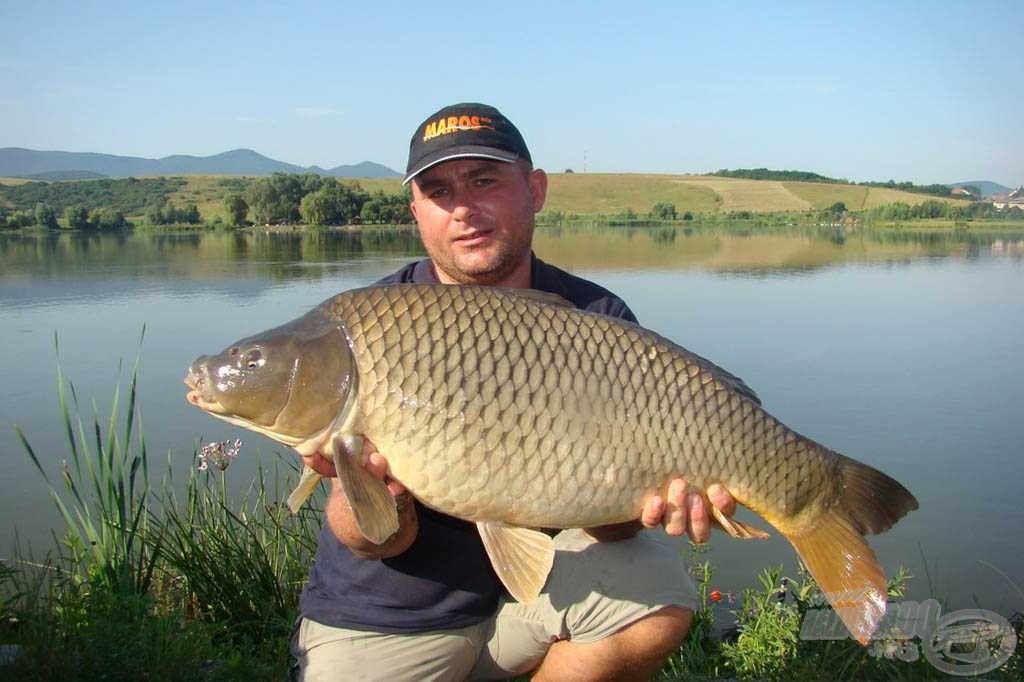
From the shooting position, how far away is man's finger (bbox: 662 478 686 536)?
1.56m

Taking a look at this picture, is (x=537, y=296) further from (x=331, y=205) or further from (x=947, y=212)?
(x=947, y=212)

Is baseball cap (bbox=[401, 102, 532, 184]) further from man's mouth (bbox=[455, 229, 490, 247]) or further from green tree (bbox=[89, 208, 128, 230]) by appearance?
green tree (bbox=[89, 208, 128, 230])

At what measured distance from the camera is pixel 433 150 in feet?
6.57

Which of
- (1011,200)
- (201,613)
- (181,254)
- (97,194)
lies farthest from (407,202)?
(201,613)

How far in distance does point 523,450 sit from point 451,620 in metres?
0.56

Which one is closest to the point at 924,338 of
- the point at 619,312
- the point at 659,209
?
the point at 619,312

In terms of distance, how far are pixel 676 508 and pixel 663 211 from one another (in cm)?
4649

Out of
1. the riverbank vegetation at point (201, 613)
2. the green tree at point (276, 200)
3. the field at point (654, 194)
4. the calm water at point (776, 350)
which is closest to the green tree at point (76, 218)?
the field at point (654, 194)

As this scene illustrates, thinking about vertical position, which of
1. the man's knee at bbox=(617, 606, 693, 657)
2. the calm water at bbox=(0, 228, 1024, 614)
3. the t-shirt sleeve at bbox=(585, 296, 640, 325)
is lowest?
the calm water at bbox=(0, 228, 1024, 614)

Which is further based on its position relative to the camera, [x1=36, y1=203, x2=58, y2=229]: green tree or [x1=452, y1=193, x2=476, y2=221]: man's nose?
[x1=36, y1=203, x2=58, y2=229]: green tree

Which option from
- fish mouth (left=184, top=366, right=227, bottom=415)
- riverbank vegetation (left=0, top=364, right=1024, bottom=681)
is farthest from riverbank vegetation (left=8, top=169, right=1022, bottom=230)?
fish mouth (left=184, top=366, right=227, bottom=415)

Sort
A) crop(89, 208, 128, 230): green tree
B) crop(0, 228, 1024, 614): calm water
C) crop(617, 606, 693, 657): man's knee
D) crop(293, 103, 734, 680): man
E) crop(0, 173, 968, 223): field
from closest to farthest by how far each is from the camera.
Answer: crop(293, 103, 734, 680): man → crop(617, 606, 693, 657): man's knee → crop(0, 228, 1024, 614): calm water → crop(89, 208, 128, 230): green tree → crop(0, 173, 968, 223): field

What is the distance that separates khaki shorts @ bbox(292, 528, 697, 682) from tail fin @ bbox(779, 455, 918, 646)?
0.40m

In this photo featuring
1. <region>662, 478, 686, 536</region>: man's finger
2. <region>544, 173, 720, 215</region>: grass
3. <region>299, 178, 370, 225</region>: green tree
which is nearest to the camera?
<region>662, 478, 686, 536</region>: man's finger
